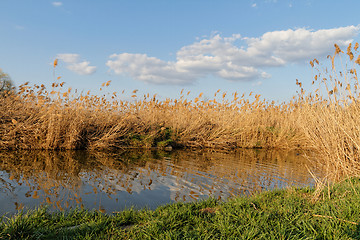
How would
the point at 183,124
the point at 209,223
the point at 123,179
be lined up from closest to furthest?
the point at 209,223 → the point at 123,179 → the point at 183,124

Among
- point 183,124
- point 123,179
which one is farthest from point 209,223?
point 183,124

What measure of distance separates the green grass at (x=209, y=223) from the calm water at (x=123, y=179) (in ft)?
2.57

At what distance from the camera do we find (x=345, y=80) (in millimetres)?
5715

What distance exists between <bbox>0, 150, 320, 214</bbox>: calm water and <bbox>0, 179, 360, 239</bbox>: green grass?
2.57ft

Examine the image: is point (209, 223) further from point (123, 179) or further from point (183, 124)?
point (183, 124)

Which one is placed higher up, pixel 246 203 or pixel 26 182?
pixel 246 203

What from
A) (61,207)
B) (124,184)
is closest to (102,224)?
(61,207)

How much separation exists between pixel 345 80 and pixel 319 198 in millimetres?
3020

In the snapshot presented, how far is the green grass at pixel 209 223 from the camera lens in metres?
2.82

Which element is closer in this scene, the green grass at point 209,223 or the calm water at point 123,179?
the green grass at point 209,223

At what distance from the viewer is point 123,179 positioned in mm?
6012

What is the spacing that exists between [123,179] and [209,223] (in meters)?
3.33

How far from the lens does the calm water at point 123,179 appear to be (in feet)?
14.8

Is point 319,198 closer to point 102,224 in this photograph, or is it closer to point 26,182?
point 102,224
